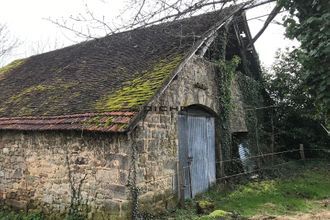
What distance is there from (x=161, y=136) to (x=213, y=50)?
4.04 m

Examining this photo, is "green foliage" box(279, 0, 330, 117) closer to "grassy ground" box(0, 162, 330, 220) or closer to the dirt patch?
"grassy ground" box(0, 162, 330, 220)

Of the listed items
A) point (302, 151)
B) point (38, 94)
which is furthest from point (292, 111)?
point (38, 94)

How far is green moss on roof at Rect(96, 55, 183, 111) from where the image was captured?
748 cm

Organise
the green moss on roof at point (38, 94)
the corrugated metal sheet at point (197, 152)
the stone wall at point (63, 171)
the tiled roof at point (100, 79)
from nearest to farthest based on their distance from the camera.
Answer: the stone wall at point (63, 171) < the tiled roof at point (100, 79) < the corrugated metal sheet at point (197, 152) < the green moss on roof at point (38, 94)

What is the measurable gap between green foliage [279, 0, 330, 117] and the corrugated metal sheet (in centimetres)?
423

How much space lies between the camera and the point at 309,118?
1466cm

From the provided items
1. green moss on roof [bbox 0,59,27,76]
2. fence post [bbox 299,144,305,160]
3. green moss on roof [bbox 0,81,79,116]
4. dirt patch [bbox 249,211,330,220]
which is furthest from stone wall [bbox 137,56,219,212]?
green moss on roof [bbox 0,59,27,76]

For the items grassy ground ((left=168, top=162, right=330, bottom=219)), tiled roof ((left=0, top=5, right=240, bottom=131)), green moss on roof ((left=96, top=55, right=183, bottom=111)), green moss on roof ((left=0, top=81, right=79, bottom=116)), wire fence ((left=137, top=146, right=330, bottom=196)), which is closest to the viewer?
green moss on roof ((left=96, top=55, right=183, bottom=111))

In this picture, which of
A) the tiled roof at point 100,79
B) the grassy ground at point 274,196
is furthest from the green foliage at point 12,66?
the grassy ground at point 274,196

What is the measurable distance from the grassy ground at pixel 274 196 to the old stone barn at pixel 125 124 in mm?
512

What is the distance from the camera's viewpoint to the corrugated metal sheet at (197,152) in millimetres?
9211

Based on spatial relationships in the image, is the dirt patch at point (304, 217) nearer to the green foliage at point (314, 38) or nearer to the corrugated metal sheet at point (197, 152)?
the corrugated metal sheet at point (197, 152)

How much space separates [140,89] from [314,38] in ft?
12.7

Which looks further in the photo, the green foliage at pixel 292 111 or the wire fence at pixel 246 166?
the green foliage at pixel 292 111
